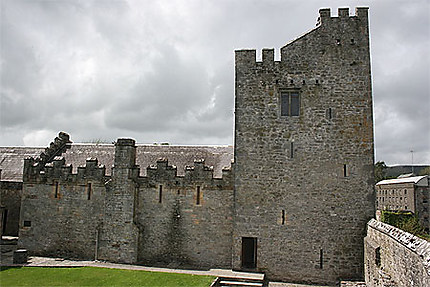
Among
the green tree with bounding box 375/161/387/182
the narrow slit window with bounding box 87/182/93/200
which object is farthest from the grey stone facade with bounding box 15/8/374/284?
the green tree with bounding box 375/161/387/182

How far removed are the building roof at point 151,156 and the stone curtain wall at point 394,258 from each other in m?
8.65

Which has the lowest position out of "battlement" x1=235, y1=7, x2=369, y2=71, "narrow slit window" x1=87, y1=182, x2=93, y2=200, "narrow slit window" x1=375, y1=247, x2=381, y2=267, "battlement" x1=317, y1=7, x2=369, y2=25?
"narrow slit window" x1=375, y1=247, x2=381, y2=267

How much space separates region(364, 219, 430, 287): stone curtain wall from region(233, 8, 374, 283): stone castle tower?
173 cm

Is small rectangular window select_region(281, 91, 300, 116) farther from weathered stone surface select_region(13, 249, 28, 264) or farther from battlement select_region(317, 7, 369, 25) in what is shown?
weathered stone surface select_region(13, 249, 28, 264)

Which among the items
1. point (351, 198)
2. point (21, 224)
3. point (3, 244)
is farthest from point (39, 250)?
point (351, 198)

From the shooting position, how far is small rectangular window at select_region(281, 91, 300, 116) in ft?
53.5

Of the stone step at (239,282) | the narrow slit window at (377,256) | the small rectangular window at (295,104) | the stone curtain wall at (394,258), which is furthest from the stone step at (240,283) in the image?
the small rectangular window at (295,104)

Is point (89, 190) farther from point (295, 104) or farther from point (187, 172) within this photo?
point (295, 104)

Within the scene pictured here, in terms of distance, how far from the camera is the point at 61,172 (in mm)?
19422

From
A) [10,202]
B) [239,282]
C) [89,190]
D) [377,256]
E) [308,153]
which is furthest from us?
[10,202]

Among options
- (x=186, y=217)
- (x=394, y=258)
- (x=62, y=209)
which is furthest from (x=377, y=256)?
(x=62, y=209)

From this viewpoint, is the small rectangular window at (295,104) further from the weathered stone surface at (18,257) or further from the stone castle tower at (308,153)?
the weathered stone surface at (18,257)

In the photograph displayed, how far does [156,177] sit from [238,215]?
16.7ft

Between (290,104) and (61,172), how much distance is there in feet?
44.7
